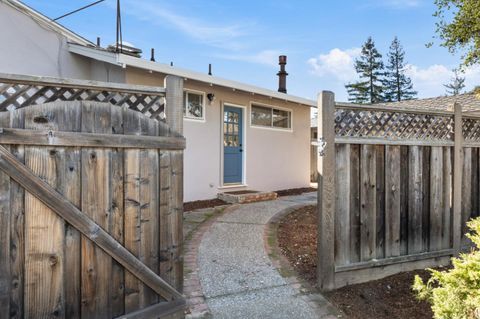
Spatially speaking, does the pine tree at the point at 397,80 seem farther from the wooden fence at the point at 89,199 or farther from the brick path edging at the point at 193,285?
the wooden fence at the point at 89,199

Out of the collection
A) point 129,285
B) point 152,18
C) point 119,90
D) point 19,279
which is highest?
point 152,18

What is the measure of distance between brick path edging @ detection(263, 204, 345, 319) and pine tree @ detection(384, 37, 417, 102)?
3055 centimetres

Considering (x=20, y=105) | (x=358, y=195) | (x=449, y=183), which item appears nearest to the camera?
(x=20, y=105)

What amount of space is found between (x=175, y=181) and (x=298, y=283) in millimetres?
1639

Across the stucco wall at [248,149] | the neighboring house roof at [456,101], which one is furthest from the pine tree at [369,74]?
the stucco wall at [248,149]

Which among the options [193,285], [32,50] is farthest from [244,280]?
[32,50]

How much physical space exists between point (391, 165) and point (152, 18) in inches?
360

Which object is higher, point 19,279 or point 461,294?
point 19,279

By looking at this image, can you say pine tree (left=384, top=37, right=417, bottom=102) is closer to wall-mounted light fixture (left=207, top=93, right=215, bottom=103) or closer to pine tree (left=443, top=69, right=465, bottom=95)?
pine tree (left=443, top=69, right=465, bottom=95)

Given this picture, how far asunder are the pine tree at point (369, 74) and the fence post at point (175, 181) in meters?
31.3

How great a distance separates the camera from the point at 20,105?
2.13m

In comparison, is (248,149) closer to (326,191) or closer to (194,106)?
(194,106)

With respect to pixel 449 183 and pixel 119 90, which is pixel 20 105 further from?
pixel 449 183

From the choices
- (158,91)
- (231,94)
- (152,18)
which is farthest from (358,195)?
(152,18)
